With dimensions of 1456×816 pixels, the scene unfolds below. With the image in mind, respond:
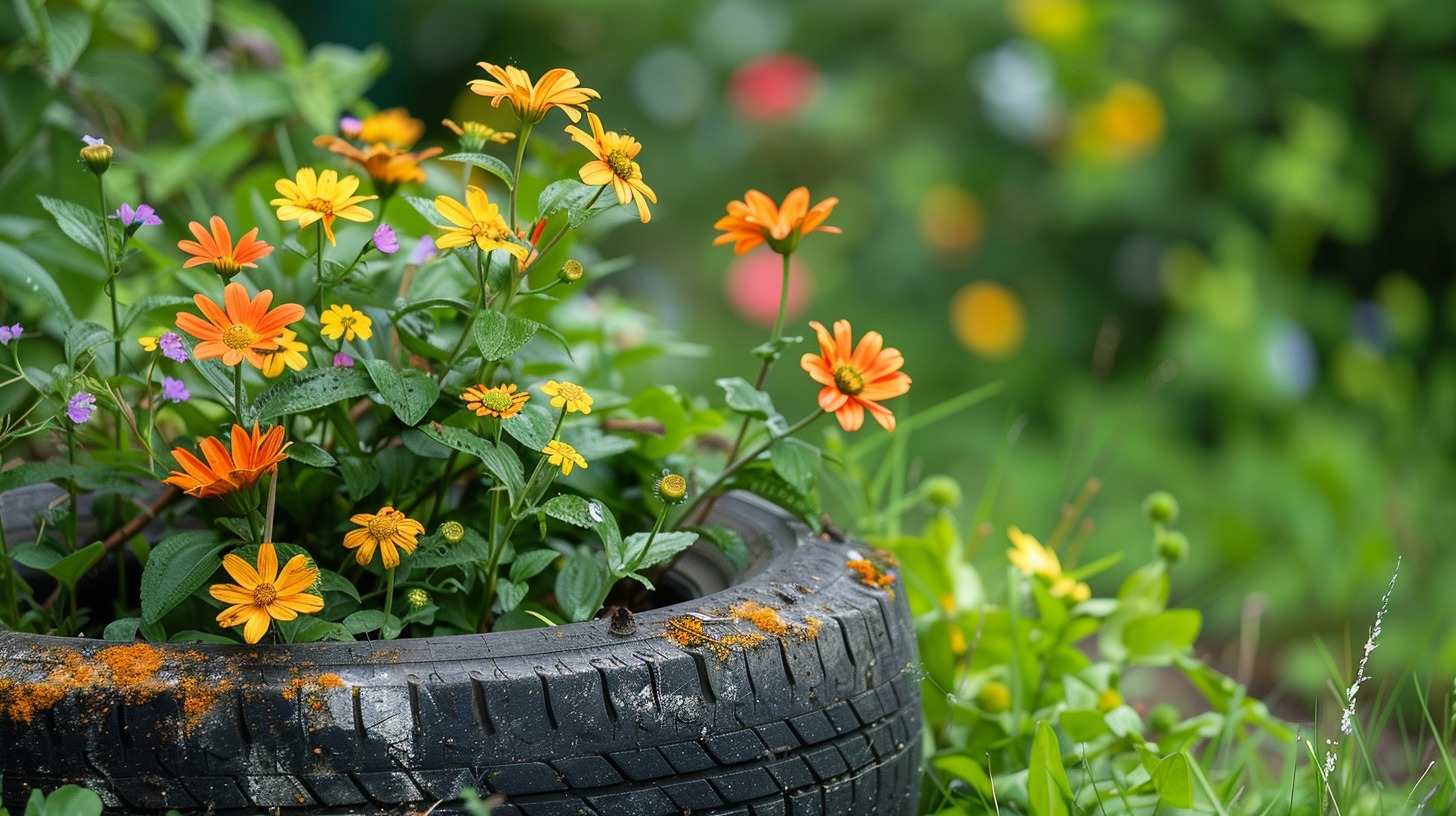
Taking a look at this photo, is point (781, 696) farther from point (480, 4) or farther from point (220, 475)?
point (480, 4)

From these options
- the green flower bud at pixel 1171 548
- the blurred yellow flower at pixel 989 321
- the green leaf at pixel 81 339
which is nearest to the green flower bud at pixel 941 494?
the green flower bud at pixel 1171 548

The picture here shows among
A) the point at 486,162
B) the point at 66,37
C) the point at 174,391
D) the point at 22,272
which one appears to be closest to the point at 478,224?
the point at 486,162

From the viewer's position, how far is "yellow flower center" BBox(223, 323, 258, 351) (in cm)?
84

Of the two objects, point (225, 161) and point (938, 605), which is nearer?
point (938, 605)

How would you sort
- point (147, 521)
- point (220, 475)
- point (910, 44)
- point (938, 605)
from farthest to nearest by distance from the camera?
point (910, 44) → point (938, 605) → point (147, 521) → point (220, 475)

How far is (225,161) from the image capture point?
5.53 feet

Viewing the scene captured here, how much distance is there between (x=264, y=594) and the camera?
829 mm

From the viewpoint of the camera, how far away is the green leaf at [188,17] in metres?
1.45

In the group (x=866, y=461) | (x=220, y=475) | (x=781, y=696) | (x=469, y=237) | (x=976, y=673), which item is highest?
(x=469, y=237)

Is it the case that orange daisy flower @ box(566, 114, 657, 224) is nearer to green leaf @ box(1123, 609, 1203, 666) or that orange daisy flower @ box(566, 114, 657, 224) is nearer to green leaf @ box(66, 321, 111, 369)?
green leaf @ box(66, 321, 111, 369)

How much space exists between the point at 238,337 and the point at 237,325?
1 centimetres

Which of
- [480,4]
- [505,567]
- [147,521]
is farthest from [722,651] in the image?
[480,4]

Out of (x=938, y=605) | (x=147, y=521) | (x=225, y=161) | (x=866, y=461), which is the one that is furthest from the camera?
(x=866, y=461)

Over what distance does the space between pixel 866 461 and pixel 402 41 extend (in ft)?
5.87
